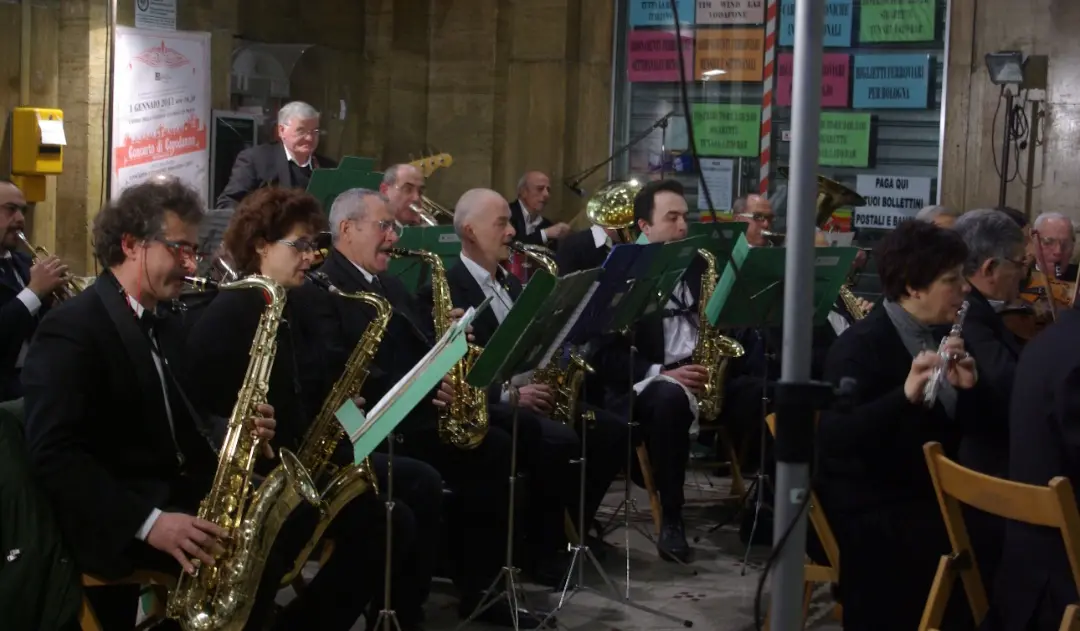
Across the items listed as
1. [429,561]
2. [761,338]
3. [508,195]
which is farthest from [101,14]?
[429,561]

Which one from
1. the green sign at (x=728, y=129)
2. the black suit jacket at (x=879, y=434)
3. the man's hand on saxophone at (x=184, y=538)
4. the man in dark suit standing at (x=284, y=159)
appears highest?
the green sign at (x=728, y=129)

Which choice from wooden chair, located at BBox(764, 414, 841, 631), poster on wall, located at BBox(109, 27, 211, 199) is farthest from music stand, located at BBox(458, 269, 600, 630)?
poster on wall, located at BBox(109, 27, 211, 199)

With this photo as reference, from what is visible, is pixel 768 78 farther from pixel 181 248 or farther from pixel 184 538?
pixel 184 538

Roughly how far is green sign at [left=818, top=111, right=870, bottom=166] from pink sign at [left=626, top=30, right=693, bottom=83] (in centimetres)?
Answer: 101

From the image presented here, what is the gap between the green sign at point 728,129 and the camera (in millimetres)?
9352

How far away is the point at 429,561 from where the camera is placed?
4.34m

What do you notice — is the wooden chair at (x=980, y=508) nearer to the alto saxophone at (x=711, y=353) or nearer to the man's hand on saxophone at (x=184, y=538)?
the man's hand on saxophone at (x=184, y=538)

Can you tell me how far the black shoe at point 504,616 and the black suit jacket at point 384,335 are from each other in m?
0.62

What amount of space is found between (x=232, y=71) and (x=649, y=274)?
458 cm

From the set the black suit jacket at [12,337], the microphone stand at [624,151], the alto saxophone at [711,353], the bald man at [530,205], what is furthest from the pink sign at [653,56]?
the black suit jacket at [12,337]

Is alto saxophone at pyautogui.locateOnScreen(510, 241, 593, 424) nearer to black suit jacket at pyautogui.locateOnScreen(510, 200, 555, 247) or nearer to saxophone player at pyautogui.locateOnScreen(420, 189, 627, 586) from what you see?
saxophone player at pyautogui.locateOnScreen(420, 189, 627, 586)

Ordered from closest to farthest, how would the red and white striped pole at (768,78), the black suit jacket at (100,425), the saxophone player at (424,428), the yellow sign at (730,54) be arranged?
the black suit jacket at (100,425), the saxophone player at (424,428), the red and white striped pole at (768,78), the yellow sign at (730,54)

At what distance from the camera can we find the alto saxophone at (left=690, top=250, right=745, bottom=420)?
19.5 ft

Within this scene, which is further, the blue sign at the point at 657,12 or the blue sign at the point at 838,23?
the blue sign at the point at 657,12
